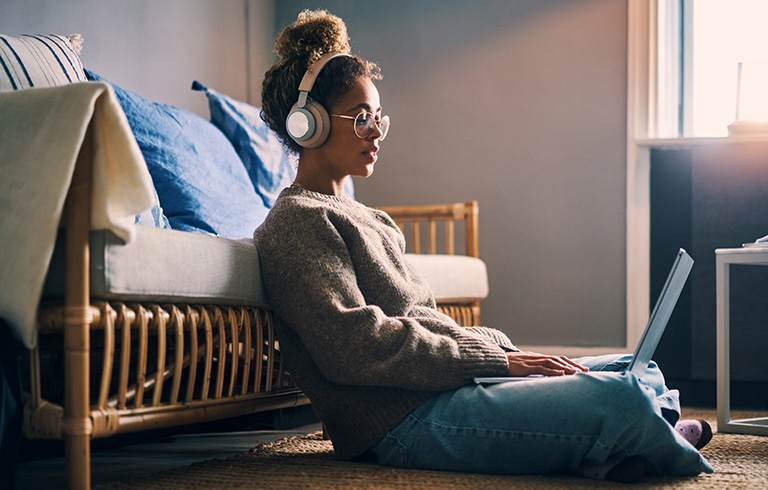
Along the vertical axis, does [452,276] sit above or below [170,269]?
below

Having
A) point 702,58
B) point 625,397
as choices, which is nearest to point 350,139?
point 625,397

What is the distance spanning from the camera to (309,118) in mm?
1272

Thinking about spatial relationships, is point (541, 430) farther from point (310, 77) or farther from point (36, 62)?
point (36, 62)

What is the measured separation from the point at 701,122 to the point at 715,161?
0.32m

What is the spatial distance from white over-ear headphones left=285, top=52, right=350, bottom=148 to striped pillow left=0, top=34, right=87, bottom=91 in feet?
1.51

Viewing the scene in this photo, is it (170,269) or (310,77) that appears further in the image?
(310,77)

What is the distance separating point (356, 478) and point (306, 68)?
652 millimetres

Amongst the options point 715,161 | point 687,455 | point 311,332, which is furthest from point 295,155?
point 715,161

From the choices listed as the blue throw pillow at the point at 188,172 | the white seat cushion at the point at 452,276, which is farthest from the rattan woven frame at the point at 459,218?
the blue throw pillow at the point at 188,172

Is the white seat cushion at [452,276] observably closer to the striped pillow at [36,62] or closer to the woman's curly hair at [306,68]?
the woman's curly hair at [306,68]

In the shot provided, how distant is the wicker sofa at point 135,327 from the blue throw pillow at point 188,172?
50cm

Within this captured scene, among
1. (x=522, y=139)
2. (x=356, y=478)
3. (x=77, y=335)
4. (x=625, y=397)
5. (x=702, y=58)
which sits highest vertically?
(x=702, y=58)

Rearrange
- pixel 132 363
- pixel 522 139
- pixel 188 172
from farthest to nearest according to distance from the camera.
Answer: pixel 522 139 < pixel 188 172 < pixel 132 363

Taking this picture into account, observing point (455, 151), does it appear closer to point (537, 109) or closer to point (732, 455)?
point (537, 109)
